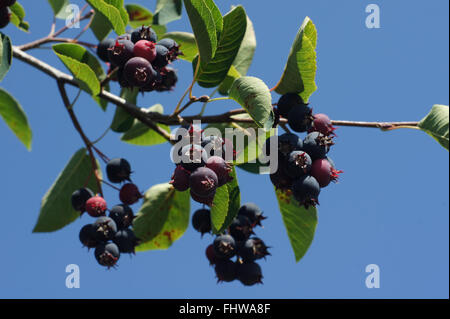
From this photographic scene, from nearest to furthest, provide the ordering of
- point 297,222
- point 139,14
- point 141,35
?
point 141,35 → point 297,222 → point 139,14

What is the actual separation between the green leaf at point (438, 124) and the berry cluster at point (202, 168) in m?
0.92

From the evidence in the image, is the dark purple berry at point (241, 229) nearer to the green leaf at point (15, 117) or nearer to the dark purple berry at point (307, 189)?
the dark purple berry at point (307, 189)

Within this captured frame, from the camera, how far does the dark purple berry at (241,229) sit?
8.41 ft

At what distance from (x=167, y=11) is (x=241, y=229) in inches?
54.9

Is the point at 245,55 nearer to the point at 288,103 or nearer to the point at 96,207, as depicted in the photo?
the point at 288,103

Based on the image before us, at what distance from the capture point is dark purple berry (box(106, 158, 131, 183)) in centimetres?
274

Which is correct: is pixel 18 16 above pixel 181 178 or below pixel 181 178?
above

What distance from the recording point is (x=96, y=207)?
101 inches

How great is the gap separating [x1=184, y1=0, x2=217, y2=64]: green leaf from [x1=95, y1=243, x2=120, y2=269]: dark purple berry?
3.31 feet

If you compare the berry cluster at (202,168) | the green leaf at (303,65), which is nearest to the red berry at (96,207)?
the berry cluster at (202,168)

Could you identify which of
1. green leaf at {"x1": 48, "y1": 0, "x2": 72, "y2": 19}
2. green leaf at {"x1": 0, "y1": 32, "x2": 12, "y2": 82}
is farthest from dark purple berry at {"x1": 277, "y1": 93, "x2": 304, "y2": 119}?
green leaf at {"x1": 48, "y1": 0, "x2": 72, "y2": 19}

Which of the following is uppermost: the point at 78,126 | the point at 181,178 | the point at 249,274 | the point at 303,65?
the point at 78,126

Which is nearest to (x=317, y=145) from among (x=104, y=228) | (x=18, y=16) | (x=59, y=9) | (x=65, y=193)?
(x=104, y=228)

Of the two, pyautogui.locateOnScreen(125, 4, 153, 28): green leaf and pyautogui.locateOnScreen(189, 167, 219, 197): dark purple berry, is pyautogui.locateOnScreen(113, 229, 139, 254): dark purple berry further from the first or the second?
pyautogui.locateOnScreen(125, 4, 153, 28): green leaf
